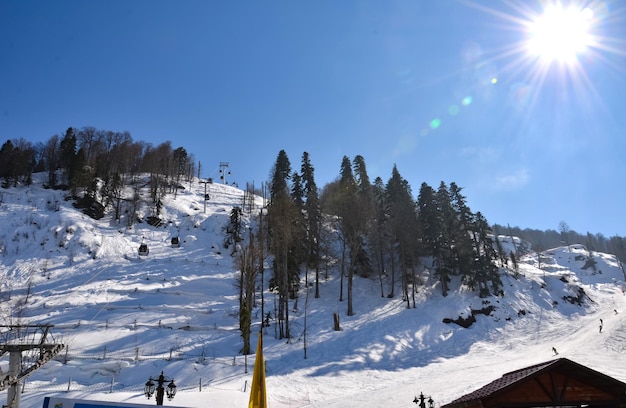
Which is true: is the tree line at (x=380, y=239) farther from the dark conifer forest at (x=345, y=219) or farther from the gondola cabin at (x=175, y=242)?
the gondola cabin at (x=175, y=242)

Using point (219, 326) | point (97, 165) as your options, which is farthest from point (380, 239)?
point (97, 165)

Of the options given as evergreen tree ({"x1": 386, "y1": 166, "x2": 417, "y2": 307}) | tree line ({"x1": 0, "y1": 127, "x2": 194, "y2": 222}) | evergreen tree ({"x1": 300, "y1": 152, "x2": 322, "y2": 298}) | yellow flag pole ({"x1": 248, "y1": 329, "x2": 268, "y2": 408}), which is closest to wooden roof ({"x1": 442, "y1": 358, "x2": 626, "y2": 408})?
yellow flag pole ({"x1": 248, "y1": 329, "x2": 268, "y2": 408})

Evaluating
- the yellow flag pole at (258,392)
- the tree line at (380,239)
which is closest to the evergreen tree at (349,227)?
the tree line at (380,239)

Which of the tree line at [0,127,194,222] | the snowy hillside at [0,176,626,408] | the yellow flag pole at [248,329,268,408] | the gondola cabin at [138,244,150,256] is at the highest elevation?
the tree line at [0,127,194,222]

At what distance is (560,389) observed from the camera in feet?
32.4

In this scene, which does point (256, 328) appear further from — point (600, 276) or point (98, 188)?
point (600, 276)

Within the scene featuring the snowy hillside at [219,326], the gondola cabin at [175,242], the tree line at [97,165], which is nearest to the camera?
the snowy hillside at [219,326]

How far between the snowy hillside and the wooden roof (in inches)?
413

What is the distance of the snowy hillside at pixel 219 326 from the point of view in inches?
843

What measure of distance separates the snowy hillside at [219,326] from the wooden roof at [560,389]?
10.5 meters

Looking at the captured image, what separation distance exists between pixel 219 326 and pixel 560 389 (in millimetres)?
27689

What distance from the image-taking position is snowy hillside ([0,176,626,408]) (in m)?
Result: 21.4

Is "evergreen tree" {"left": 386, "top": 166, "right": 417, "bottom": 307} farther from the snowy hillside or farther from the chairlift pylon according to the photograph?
the chairlift pylon

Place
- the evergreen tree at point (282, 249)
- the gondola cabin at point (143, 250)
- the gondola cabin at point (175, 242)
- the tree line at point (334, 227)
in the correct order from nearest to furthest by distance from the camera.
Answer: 1. the evergreen tree at point (282, 249)
2. the tree line at point (334, 227)
3. the gondola cabin at point (143, 250)
4. the gondola cabin at point (175, 242)
